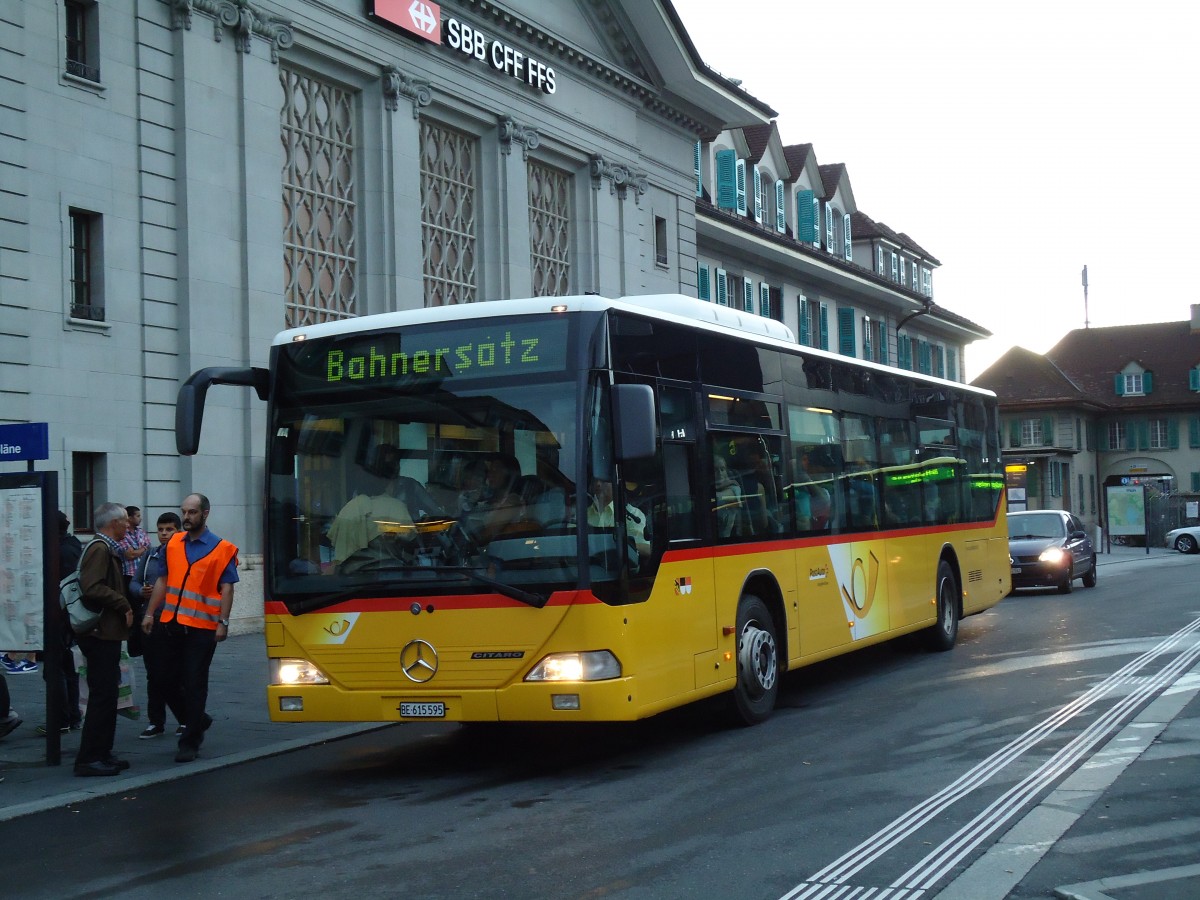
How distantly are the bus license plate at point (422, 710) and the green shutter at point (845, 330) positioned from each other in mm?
41813

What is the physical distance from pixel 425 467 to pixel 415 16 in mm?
18049

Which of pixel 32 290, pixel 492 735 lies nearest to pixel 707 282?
pixel 32 290

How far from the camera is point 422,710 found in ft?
30.6

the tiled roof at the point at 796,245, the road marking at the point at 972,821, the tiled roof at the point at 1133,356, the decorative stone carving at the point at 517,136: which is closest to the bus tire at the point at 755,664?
the road marking at the point at 972,821

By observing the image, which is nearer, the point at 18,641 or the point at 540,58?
the point at 18,641

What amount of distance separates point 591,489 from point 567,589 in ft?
2.03

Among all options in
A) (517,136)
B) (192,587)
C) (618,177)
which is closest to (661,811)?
(192,587)

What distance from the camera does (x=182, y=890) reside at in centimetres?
664

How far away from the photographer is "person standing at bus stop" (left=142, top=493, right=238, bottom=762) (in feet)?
34.2

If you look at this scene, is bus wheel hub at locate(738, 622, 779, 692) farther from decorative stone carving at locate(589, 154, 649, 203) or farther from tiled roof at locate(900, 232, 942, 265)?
tiled roof at locate(900, 232, 942, 265)

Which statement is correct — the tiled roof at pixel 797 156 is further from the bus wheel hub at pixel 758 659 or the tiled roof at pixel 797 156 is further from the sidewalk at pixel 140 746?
the bus wheel hub at pixel 758 659

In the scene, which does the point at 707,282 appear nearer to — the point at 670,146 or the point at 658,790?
the point at 670,146

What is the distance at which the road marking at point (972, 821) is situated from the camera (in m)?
6.21

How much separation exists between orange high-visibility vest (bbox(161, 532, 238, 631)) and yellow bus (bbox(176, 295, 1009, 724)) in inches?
33.5
